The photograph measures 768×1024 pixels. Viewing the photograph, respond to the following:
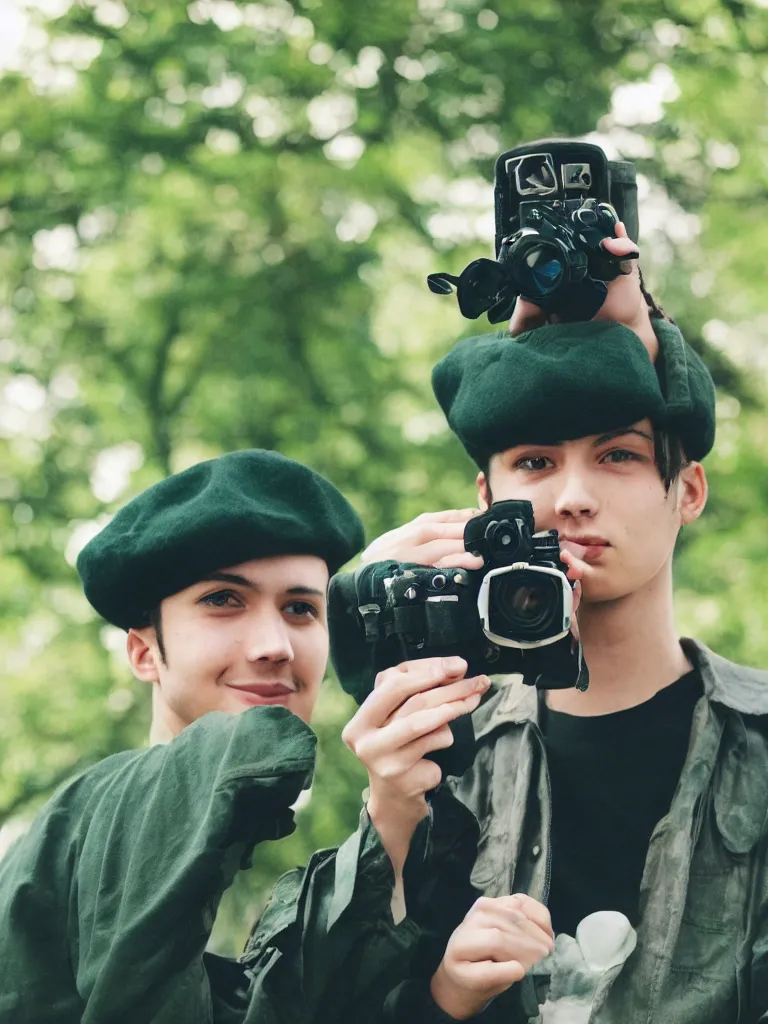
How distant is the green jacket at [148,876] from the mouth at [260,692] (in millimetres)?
600

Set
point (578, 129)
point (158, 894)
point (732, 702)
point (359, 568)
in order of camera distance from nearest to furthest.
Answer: point (158, 894) → point (359, 568) → point (732, 702) → point (578, 129)

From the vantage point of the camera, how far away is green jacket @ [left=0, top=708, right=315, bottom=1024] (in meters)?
3.07

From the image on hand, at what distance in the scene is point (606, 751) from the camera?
3867mm

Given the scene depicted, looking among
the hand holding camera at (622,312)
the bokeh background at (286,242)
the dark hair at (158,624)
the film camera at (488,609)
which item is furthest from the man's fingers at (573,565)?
the bokeh background at (286,242)

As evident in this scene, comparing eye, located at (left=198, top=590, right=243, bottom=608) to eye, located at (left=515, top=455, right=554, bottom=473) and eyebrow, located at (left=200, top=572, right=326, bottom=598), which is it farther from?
eye, located at (left=515, top=455, right=554, bottom=473)

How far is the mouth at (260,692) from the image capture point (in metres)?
4.04

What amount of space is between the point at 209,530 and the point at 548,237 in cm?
113

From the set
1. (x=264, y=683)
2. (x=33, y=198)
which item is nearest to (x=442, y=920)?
(x=264, y=683)

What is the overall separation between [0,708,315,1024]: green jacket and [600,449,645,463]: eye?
108 centimetres

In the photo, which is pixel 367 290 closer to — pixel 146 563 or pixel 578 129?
pixel 578 129

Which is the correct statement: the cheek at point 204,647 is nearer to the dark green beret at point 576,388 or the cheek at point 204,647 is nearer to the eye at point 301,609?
Result: the eye at point 301,609

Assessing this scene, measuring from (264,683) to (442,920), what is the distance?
30.2 inches

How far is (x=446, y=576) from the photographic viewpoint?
343cm

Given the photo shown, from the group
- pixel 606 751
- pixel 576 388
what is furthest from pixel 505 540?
pixel 606 751
